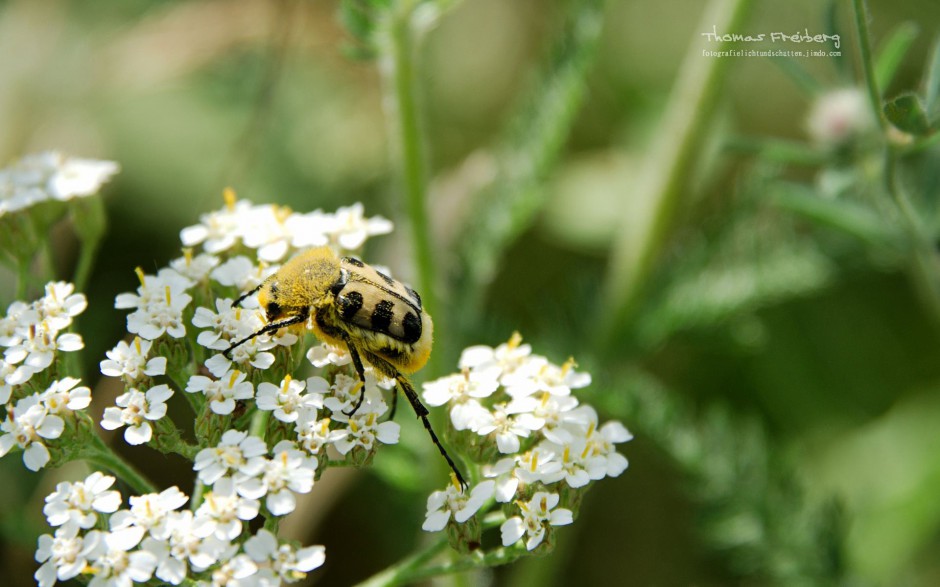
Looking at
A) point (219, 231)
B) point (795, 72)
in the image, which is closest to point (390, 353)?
point (219, 231)

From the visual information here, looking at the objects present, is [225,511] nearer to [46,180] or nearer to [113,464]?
[113,464]

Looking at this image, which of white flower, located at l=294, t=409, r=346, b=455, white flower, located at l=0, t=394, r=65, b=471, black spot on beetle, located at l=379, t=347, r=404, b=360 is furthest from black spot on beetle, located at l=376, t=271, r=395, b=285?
white flower, located at l=0, t=394, r=65, b=471

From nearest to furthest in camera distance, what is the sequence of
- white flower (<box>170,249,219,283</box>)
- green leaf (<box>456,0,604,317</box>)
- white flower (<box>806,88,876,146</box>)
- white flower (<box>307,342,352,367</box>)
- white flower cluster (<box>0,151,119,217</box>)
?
white flower (<box>307,342,352,367</box>)
white flower (<box>170,249,219,283</box>)
white flower cluster (<box>0,151,119,217</box>)
white flower (<box>806,88,876,146</box>)
green leaf (<box>456,0,604,317</box>)

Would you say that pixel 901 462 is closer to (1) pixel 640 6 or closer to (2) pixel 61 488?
(1) pixel 640 6

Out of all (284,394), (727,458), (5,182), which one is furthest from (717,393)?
(5,182)

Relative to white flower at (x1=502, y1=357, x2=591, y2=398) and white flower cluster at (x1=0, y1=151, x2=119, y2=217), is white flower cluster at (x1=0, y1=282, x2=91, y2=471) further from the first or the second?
white flower at (x1=502, y1=357, x2=591, y2=398)

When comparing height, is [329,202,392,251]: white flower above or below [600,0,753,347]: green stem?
above

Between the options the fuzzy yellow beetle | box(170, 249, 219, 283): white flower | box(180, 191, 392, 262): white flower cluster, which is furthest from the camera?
box(180, 191, 392, 262): white flower cluster
